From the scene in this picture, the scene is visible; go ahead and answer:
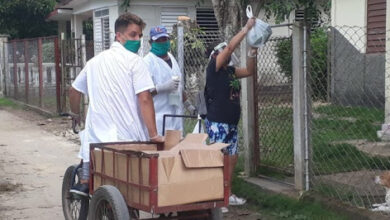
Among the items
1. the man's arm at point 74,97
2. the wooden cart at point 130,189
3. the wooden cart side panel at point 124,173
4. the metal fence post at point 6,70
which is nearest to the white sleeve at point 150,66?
the man's arm at point 74,97

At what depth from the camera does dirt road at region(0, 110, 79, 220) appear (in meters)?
6.78

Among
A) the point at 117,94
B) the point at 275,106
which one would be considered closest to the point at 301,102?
the point at 275,106

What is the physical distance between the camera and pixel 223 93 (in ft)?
19.5

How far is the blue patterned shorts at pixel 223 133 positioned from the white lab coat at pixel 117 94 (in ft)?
3.86

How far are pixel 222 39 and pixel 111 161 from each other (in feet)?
10.4

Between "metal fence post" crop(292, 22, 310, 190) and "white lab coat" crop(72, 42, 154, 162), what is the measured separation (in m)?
1.66

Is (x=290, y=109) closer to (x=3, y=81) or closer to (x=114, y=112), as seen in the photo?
(x=114, y=112)

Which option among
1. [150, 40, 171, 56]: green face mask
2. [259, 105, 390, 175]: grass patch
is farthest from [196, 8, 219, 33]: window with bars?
[150, 40, 171, 56]: green face mask

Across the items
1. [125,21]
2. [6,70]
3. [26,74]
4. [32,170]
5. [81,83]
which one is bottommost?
[32,170]

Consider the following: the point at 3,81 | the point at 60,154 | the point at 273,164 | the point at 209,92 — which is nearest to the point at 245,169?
the point at 273,164

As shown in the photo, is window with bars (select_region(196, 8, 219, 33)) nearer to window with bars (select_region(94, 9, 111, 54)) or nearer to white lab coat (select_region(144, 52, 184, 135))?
window with bars (select_region(94, 9, 111, 54))

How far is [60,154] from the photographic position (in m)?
10.3

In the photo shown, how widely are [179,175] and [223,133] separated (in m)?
1.94

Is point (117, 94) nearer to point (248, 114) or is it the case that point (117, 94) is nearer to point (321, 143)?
point (248, 114)
